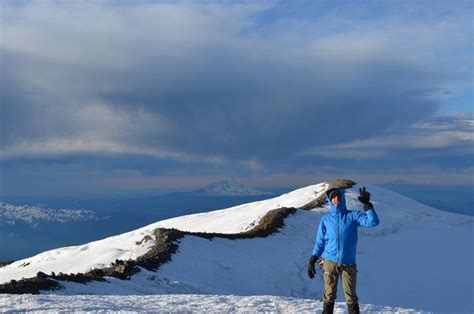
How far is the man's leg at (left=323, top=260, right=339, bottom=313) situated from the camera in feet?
43.9

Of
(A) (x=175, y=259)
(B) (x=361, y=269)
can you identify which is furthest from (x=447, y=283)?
(A) (x=175, y=259)

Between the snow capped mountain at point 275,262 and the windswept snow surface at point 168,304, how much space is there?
27 centimetres

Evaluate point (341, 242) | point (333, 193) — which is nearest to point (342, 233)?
point (341, 242)

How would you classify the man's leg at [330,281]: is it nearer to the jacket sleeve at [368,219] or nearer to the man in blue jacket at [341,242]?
the man in blue jacket at [341,242]

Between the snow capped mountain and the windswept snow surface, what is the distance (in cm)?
27

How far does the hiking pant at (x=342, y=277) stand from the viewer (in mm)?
13273

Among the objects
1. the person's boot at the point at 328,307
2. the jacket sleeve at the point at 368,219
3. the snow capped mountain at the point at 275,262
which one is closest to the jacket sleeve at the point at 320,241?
the jacket sleeve at the point at 368,219

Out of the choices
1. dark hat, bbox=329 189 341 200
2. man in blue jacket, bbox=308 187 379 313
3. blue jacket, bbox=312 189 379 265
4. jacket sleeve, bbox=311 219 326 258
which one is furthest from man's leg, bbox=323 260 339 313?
dark hat, bbox=329 189 341 200

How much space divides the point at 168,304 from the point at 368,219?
6177 millimetres

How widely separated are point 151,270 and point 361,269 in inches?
517

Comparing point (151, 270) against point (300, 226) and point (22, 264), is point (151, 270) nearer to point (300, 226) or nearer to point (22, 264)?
point (300, 226)

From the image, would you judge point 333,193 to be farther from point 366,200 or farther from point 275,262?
point 275,262

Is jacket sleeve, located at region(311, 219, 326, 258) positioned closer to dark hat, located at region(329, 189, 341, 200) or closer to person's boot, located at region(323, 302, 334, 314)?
dark hat, located at region(329, 189, 341, 200)

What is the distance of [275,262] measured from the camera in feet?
103
